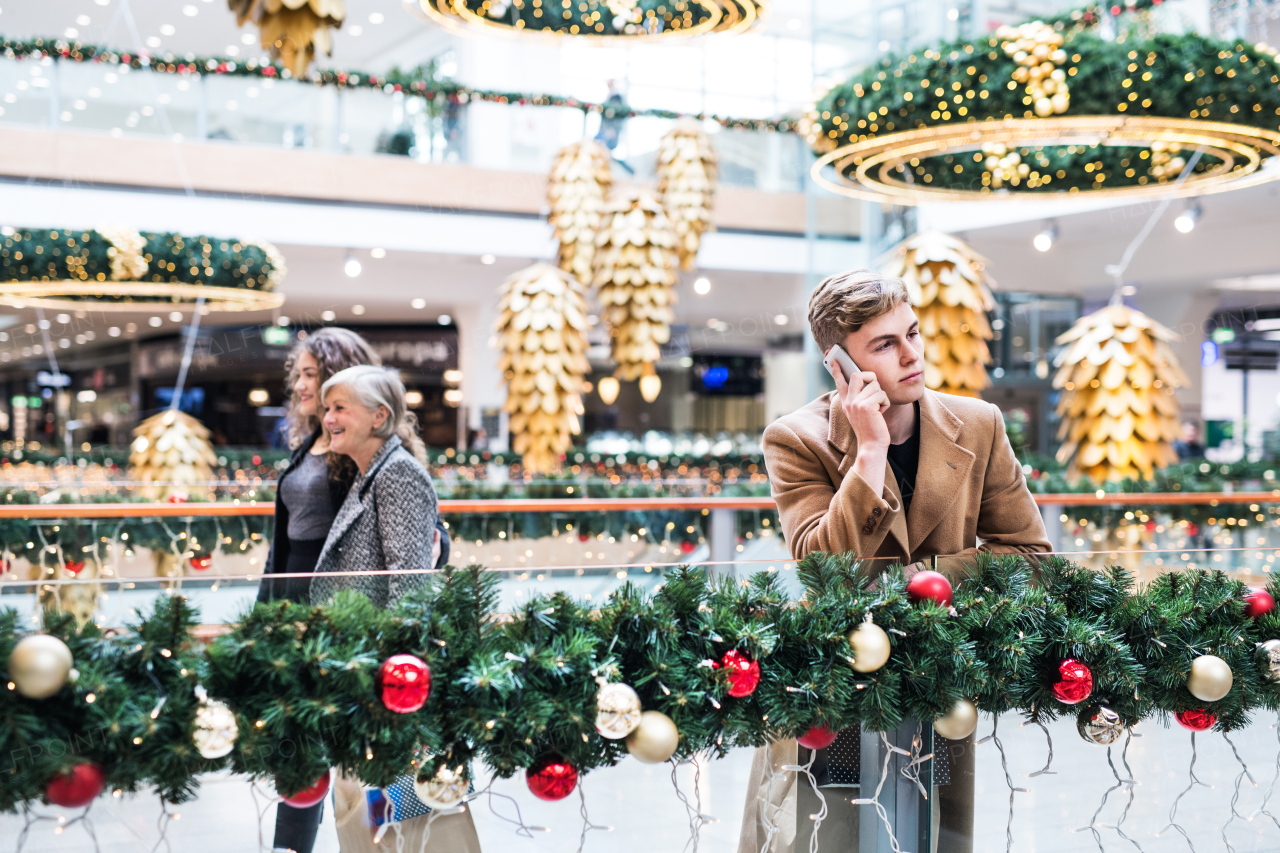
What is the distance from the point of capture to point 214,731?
1.52m

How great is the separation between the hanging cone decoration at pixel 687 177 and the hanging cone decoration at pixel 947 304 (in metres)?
3.34

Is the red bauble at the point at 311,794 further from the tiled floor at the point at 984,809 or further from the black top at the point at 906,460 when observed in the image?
the black top at the point at 906,460

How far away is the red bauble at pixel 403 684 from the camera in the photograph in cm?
157

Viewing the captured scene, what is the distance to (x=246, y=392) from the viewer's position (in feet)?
77.4

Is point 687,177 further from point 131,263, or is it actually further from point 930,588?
point 930,588

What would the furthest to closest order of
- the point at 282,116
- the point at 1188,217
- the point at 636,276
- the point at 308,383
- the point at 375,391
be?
the point at 282,116
the point at 1188,217
the point at 636,276
the point at 308,383
the point at 375,391

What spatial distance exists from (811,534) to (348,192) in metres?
12.5

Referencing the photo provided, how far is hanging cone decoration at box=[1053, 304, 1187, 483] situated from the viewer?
26.5ft

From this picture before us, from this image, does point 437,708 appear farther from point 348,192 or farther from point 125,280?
point 348,192

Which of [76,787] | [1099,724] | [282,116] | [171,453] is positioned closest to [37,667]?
[76,787]

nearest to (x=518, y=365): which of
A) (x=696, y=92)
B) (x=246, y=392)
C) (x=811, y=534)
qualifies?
(x=811, y=534)

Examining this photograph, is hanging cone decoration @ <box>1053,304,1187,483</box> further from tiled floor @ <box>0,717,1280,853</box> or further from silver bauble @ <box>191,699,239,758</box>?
silver bauble @ <box>191,699,239,758</box>

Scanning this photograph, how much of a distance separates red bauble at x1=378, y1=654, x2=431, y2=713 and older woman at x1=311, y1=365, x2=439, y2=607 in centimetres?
94

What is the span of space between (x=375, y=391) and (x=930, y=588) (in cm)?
141
